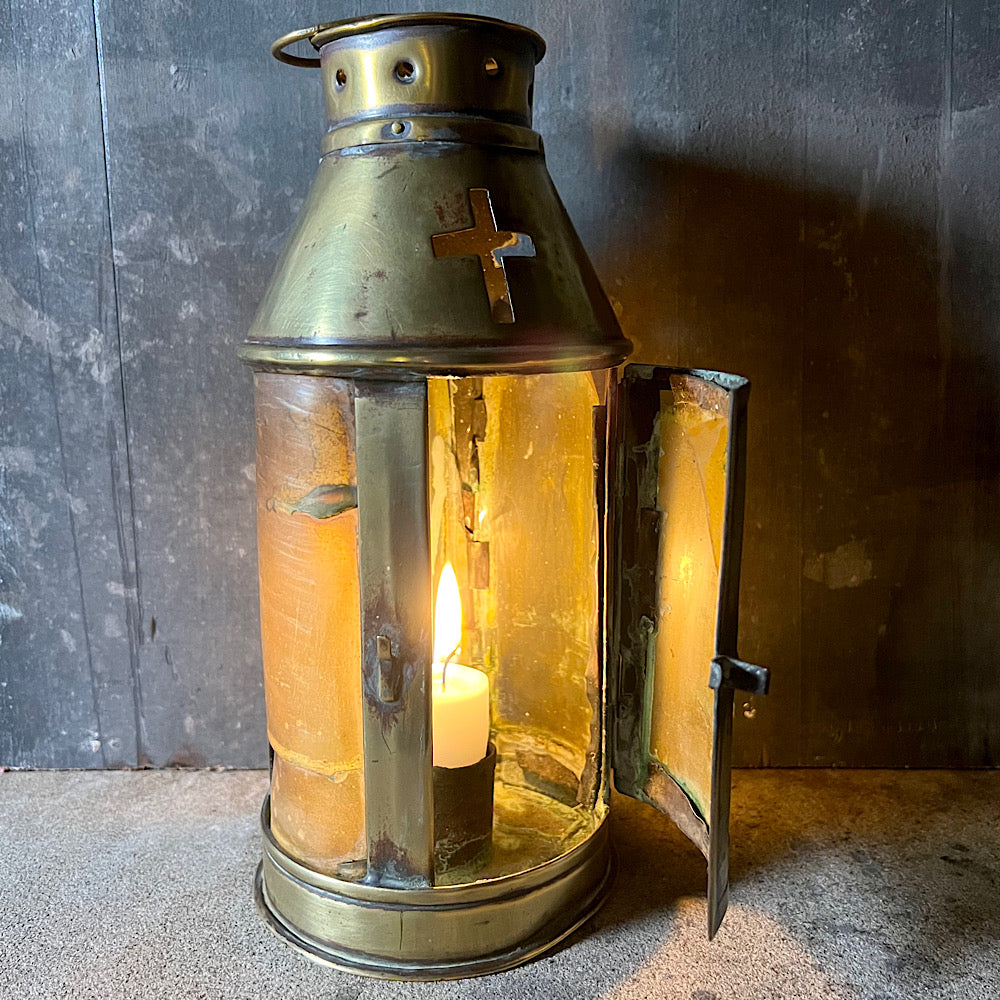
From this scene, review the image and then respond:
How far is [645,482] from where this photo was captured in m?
1.32

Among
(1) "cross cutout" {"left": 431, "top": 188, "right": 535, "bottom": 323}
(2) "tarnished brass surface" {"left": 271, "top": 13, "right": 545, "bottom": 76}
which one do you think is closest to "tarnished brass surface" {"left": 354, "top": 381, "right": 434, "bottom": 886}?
(1) "cross cutout" {"left": 431, "top": 188, "right": 535, "bottom": 323}

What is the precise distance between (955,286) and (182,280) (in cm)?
120

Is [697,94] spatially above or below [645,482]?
above

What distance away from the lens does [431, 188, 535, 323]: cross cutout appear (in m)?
1.14

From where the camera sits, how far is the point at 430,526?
1.28 m

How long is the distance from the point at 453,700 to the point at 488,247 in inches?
22.7

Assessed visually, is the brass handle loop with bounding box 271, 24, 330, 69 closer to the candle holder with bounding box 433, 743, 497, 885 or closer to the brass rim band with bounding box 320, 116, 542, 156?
the brass rim band with bounding box 320, 116, 542, 156

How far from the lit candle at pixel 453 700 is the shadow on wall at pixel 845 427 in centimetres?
52

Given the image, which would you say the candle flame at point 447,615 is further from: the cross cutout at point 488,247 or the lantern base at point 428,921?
the cross cutout at point 488,247

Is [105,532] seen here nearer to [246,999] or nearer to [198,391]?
[198,391]

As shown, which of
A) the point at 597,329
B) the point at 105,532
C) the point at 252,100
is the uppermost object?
the point at 252,100

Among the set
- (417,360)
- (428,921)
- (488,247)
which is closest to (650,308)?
(488,247)

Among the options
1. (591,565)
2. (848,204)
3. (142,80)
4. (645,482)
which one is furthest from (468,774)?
(142,80)

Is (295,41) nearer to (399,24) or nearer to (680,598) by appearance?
(399,24)
